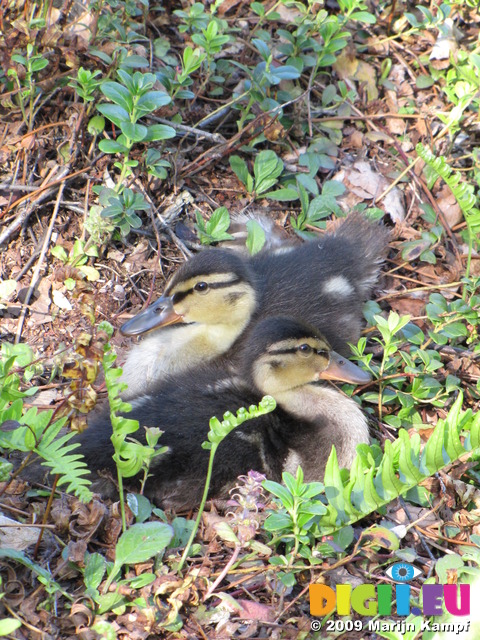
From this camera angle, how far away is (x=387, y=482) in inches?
109

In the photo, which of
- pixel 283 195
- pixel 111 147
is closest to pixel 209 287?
pixel 111 147

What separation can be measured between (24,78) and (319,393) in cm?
234

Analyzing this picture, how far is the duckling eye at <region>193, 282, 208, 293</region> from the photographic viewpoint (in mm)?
3654

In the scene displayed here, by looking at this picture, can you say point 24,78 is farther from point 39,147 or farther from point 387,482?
point 387,482

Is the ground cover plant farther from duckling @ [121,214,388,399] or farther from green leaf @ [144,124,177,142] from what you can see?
duckling @ [121,214,388,399]

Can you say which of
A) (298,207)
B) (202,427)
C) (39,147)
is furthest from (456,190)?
(39,147)

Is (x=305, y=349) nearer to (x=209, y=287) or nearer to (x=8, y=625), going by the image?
(x=209, y=287)

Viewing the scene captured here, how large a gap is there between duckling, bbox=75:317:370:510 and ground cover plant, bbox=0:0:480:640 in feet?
0.34

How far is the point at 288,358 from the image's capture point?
3.37 metres

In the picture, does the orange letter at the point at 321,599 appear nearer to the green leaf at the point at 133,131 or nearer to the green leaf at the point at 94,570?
the green leaf at the point at 94,570

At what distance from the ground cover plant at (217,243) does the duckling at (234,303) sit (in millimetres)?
215

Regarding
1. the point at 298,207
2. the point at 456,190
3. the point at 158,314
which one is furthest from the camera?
the point at 298,207

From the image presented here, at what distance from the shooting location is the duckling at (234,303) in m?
3.66

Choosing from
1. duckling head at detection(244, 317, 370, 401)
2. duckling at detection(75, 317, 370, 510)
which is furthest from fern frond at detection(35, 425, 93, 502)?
duckling head at detection(244, 317, 370, 401)
